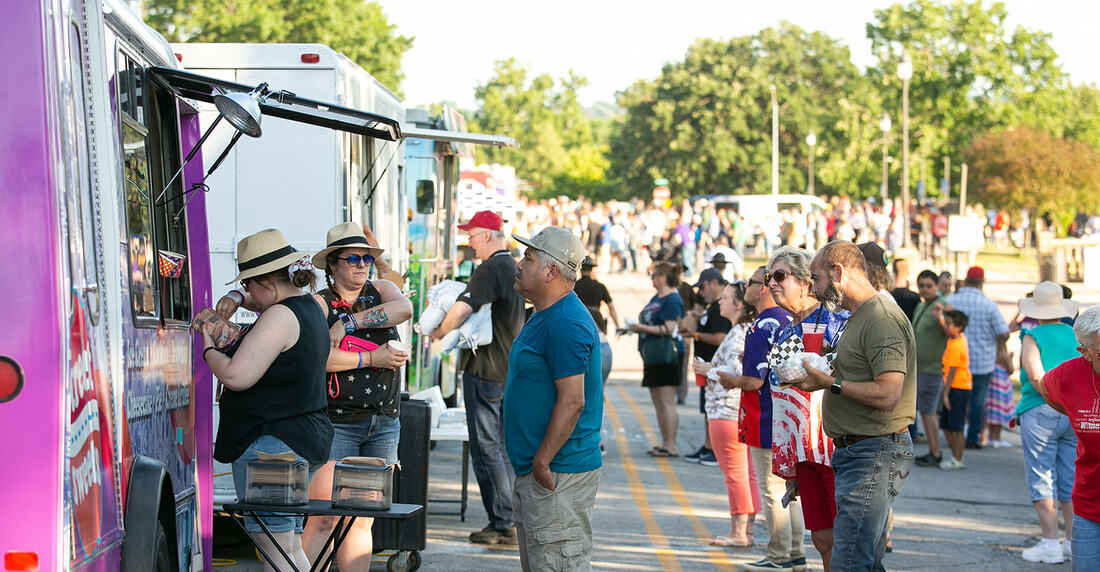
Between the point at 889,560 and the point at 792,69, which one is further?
the point at 792,69

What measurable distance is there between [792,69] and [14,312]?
8703 centimetres

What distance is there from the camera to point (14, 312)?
3.63 metres

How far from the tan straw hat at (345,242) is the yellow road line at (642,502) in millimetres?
3236

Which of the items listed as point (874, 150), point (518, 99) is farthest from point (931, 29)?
point (518, 99)

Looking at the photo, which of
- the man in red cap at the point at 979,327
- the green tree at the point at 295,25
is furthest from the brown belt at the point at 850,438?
the green tree at the point at 295,25

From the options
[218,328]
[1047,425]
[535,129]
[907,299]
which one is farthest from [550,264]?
[535,129]

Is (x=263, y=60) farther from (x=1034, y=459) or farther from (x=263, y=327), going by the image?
(x=1034, y=459)

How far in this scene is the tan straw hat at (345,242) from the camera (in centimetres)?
Answer: 657

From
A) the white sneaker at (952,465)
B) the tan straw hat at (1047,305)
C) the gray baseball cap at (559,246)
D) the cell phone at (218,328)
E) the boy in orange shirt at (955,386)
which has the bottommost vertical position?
the white sneaker at (952,465)

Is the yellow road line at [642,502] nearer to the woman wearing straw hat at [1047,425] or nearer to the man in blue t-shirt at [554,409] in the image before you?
the woman wearing straw hat at [1047,425]

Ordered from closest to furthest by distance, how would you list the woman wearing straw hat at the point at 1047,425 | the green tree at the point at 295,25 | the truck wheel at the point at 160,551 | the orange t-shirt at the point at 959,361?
the truck wheel at the point at 160,551 → the woman wearing straw hat at the point at 1047,425 → the orange t-shirt at the point at 959,361 → the green tree at the point at 295,25

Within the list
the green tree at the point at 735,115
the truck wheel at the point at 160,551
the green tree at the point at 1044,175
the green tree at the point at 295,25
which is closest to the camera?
the truck wheel at the point at 160,551

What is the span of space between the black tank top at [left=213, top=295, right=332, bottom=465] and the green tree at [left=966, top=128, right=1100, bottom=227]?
156ft

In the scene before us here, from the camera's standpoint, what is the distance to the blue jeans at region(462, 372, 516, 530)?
8828 millimetres
